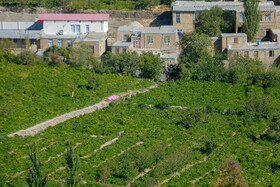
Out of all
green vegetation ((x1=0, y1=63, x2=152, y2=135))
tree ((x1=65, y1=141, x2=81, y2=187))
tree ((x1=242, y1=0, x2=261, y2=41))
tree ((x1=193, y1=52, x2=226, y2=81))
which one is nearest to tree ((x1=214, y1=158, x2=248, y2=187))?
tree ((x1=65, y1=141, x2=81, y2=187))

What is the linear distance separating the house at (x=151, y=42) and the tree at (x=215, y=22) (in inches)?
114

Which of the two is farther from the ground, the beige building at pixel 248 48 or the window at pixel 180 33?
the window at pixel 180 33

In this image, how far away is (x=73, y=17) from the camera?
56.8m

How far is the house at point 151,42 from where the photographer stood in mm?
52969

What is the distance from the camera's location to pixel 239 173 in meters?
29.2

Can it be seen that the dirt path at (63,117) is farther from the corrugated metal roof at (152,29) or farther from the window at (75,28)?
the window at (75,28)

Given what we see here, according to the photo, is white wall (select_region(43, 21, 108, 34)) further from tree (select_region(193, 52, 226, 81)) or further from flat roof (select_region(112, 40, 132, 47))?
tree (select_region(193, 52, 226, 81))

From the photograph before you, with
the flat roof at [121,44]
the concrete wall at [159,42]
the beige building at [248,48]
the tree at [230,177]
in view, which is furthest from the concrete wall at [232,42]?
the tree at [230,177]

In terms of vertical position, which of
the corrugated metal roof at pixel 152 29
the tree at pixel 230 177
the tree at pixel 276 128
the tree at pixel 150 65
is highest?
the corrugated metal roof at pixel 152 29

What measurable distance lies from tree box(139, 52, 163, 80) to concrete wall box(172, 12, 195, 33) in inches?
306

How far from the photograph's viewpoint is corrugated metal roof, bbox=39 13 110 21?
56438 mm

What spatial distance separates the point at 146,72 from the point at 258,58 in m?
11.0

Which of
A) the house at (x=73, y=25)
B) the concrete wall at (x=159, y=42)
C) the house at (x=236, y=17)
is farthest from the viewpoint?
the house at (x=73, y=25)

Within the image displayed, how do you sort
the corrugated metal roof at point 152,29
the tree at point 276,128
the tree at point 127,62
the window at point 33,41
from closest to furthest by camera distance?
the tree at point 276,128
the tree at point 127,62
the corrugated metal roof at point 152,29
the window at point 33,41
